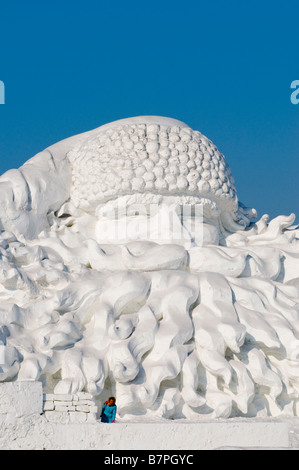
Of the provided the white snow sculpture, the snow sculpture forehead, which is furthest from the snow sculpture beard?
the snow sculpture forehead

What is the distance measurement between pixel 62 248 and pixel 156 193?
1.18m

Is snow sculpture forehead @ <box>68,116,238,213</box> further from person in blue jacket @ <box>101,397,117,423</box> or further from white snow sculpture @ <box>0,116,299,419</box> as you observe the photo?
person in blue jacket @ <box>101,397,117,423</box>

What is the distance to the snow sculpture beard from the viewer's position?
7324 mm

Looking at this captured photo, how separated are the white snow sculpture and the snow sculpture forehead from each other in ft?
0.05

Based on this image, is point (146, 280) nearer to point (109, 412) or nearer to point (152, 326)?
point (152, 326)

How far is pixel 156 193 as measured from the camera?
906cm

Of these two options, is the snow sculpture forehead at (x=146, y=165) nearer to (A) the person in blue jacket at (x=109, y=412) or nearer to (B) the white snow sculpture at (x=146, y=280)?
(B) the white snow sculpture at (x=146, y=280)

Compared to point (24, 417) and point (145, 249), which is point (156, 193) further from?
point (24, 417)

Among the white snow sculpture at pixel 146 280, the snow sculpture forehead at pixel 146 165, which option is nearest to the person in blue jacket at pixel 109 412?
the white snow sculpture at pixel 146 280

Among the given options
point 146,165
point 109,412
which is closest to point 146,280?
point 146,165

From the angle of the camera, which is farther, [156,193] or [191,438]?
[156,193]

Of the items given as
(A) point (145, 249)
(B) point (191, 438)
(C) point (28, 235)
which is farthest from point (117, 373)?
(C) point (28, 235)

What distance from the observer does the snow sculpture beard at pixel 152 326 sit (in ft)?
24.0
